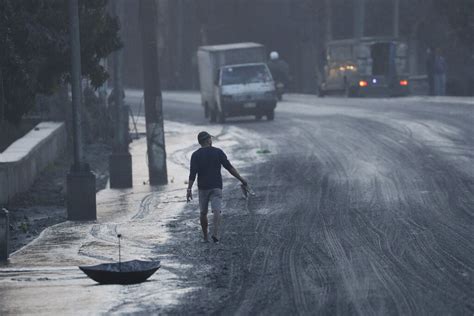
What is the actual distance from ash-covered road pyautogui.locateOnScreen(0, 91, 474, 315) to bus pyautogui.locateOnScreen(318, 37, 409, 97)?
26636mm

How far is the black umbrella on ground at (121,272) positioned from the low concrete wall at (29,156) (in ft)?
26.3

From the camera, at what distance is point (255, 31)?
A: 279 ft

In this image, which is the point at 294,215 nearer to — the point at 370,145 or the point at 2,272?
the point at 2,272

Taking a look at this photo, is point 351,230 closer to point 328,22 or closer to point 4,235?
point 4,235

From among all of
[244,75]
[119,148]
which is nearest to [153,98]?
[119,148]

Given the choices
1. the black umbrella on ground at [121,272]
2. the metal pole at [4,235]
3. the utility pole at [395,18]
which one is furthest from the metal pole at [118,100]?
the utility pole at [395,18]

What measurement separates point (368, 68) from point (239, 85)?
17.0 m

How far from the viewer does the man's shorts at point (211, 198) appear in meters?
17.9

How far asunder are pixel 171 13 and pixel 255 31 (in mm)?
8871

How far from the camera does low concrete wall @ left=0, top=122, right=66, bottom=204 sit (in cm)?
2252

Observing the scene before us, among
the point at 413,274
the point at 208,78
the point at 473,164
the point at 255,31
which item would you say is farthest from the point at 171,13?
the point at 413,274

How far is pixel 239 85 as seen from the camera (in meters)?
46.1

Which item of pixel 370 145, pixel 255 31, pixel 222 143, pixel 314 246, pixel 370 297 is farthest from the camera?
pixel 255 31

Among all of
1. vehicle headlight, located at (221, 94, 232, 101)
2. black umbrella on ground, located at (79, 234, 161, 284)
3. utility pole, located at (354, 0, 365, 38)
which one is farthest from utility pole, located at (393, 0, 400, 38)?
black umbrella on ground, located at (79, 234, 161, 284)
